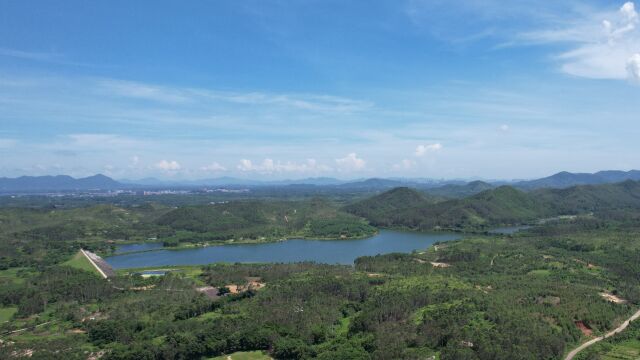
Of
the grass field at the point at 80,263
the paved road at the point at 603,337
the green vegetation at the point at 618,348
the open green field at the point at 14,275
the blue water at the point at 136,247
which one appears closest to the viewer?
the green vegetation at the point at 618,348

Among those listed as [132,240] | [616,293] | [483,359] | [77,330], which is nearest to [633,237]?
[616,293]

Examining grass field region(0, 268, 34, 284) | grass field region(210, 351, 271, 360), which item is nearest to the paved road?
grass field region(210, 351, 271, 360)

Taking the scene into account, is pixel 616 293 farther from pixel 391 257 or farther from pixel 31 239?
pixel 31 239

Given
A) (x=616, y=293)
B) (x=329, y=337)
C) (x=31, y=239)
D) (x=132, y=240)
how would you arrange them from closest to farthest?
(x=329, y=337) → (x=616, y=293) → (x=31, y=239) → (x=132, y=240)

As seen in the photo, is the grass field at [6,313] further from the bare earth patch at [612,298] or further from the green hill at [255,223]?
the bare earth patch at [612,298]

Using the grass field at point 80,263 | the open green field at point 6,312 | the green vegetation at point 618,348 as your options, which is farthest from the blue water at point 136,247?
the green vegetation at point 618,348

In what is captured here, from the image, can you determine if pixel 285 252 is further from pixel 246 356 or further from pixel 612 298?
pixel 612 298

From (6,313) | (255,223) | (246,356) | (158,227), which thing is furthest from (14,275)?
(255,223)
